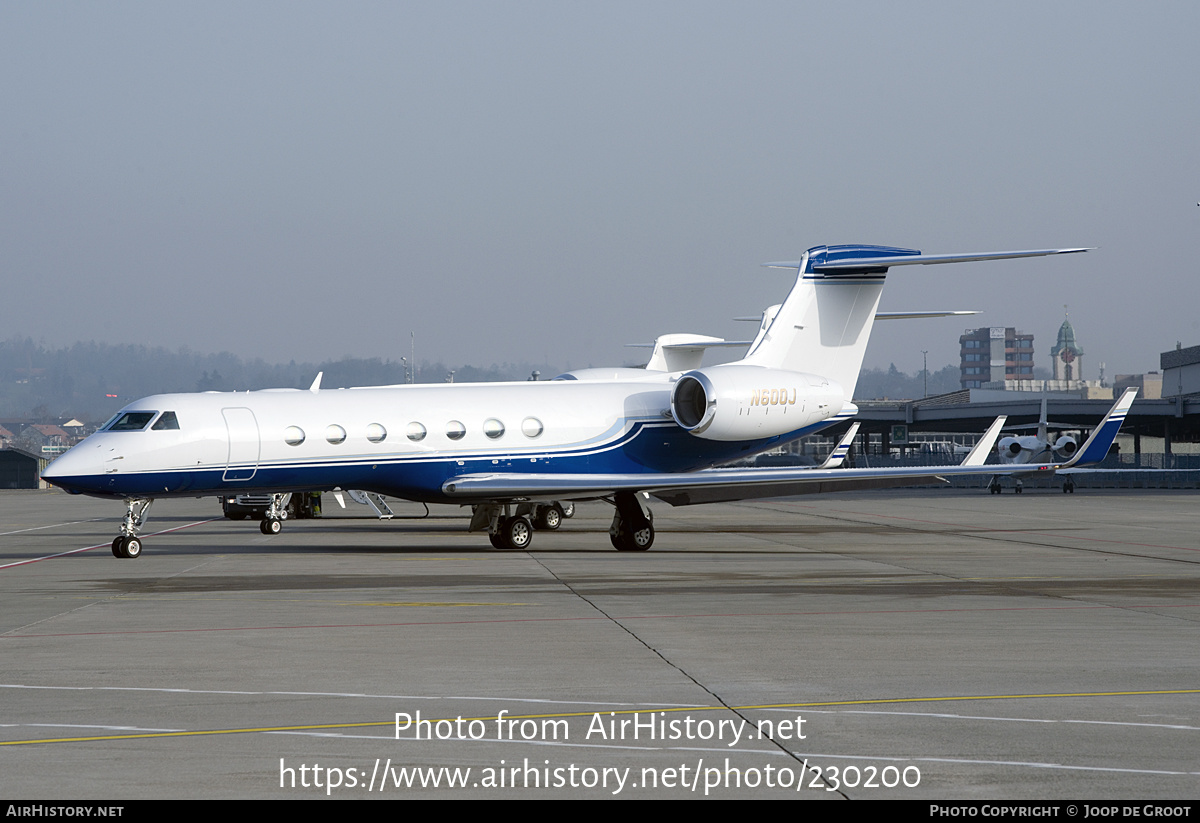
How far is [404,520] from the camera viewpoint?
3659 centimetres

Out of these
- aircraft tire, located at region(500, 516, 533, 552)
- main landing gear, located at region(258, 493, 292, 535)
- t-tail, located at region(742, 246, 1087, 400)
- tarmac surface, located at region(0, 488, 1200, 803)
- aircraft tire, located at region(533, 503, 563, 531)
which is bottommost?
aircraft tire, located at region(533, 503, 563, 531)

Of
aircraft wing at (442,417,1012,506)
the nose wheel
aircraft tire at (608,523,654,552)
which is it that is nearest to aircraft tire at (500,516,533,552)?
aircraft wing at (442,417,1012,506)

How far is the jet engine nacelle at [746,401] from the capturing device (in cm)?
2458

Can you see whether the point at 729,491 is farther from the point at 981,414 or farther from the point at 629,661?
the point at 981,414

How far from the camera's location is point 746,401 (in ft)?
81.4

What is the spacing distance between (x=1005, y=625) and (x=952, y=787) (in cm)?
653

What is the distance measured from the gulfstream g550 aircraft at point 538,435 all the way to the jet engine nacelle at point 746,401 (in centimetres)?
3

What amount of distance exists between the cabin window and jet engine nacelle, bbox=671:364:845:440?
31.5ft

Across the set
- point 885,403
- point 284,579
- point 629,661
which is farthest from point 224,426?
point 885,403

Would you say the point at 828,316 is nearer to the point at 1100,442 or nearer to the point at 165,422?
the point at 1100,442

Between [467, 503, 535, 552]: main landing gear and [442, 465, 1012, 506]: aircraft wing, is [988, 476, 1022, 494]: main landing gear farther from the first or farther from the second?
[467, 503, 535, 552]: main landing gear

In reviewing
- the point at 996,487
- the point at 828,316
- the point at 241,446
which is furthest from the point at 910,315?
the point at 996,487

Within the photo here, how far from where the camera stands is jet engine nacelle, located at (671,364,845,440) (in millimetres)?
24578

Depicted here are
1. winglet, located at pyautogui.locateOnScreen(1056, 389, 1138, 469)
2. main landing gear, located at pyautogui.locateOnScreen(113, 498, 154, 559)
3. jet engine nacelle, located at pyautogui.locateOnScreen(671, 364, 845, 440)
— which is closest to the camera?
main landing gear, located at pyautogui.locateOnScreen(113, 498, 154, 559)
